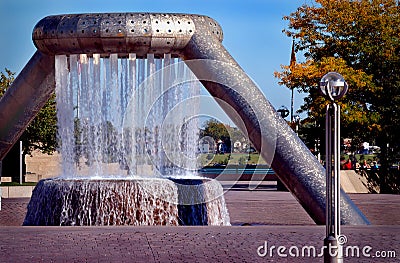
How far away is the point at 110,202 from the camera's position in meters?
14.7

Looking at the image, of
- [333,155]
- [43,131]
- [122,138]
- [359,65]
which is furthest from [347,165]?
[333,155]

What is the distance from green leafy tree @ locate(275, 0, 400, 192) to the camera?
105ft

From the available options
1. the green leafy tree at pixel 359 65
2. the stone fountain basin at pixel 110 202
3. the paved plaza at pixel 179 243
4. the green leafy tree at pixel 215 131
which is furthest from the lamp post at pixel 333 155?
the green leafy tree at pixel 215 131

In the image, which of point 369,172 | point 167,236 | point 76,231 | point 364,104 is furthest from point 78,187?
point 364,104

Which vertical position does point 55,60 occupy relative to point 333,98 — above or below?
above

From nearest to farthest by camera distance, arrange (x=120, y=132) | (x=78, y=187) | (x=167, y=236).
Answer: (x=167, y=236) < (x=78, y=187) < (x=120, y=132)

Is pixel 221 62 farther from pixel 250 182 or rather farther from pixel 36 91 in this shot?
pixel 250 182

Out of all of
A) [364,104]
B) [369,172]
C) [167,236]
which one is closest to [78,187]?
[167,236]

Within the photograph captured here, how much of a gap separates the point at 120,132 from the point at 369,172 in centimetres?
1540

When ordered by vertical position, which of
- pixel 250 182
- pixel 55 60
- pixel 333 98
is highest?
pixel 55 60

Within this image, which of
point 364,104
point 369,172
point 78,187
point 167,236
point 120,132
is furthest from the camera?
point 364,104

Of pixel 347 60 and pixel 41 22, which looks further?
pixel 347 60

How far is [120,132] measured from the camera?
17.7 meters

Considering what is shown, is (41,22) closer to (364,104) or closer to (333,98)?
(333,98)
